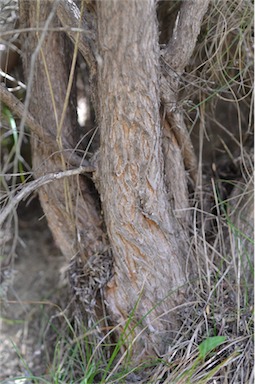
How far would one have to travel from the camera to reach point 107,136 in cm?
114

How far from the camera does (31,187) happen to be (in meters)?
1.12

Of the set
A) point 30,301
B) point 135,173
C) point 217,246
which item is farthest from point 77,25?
point 30,301

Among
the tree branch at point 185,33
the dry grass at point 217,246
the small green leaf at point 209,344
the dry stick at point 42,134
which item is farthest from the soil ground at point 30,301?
the tree branch at point 185,33

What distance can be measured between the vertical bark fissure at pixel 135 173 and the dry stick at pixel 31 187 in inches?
3.1

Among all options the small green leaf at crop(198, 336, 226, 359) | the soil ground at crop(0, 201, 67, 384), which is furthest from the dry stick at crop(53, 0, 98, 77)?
the small green leaf at crop(198, 336, 226, 359)

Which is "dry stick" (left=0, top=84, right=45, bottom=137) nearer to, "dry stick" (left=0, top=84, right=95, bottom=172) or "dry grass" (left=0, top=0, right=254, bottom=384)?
"dry stick" (left=0, top=84, right=95, bottom=172)

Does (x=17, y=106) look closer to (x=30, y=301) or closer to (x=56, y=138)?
(x=56, y=138)

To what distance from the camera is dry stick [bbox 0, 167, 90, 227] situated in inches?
41.5

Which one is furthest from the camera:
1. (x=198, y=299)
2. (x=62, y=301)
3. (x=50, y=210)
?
(x=62, y=301)

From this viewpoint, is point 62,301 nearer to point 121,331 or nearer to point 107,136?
point 121,331

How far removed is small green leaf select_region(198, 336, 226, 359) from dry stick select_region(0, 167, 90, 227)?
49cm

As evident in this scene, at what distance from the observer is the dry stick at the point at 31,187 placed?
105cm

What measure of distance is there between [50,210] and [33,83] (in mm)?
339

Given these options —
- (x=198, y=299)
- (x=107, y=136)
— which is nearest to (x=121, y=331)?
(x=198, y=299)
